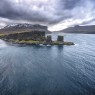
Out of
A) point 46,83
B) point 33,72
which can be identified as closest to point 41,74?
point 33,72

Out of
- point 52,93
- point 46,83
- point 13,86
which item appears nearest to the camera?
point 52,93

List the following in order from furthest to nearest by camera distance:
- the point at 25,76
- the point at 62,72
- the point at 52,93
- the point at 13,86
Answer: the point at 62,72 < the point at 25,76 < the point at 13,86 < the point at 52,93

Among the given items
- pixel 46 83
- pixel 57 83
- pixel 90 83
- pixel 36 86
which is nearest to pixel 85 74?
pixel 90 83

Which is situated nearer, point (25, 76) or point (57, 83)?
point (57, 83)

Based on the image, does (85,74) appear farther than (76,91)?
Yes

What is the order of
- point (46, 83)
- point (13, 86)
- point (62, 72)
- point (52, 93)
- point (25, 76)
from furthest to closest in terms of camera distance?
point (62, 72), point (25, 76), point (46, 83), point (13, 86), point (52, 93)

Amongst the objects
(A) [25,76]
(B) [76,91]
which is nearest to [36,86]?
(A) [25,76]

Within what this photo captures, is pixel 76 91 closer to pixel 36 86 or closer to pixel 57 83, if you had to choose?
pixel 57 83

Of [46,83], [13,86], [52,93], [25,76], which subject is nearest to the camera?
[52,93]

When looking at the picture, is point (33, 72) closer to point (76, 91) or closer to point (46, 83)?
point (46, 83)
